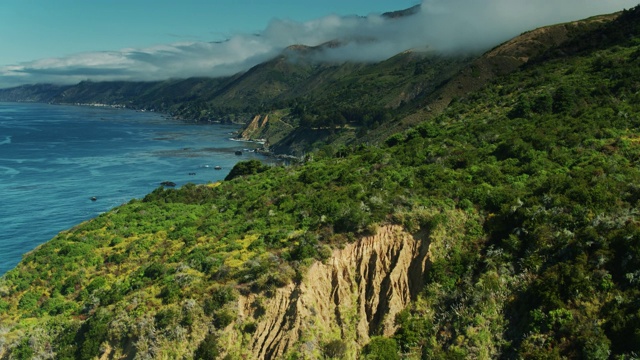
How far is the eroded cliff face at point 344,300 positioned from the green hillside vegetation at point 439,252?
0.73 meters

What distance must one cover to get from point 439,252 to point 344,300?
679 cm

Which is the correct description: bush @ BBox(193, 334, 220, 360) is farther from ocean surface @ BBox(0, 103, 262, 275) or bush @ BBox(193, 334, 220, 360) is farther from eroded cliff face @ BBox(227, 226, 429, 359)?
ocean surface @ BBox(0, 103, 262, 275)

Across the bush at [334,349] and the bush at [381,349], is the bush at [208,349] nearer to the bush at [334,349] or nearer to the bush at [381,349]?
the bush at [334,349]

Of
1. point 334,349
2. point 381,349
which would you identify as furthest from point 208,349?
point 381,349

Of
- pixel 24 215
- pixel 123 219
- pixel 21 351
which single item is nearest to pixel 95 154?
pixel 24 215

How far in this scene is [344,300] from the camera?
3031 centimetres

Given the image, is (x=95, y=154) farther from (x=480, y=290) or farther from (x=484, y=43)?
(x=480, y=290)

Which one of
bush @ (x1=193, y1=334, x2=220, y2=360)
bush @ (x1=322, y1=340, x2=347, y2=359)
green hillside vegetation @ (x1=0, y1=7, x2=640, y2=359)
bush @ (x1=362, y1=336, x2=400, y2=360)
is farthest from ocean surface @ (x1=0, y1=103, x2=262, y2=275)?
bush @ (x1=362, y1=336, x2=400, y2=360)

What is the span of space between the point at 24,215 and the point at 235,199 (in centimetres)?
6056

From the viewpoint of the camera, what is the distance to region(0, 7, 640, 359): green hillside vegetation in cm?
2444

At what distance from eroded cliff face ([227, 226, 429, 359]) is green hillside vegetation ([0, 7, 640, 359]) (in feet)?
2.39

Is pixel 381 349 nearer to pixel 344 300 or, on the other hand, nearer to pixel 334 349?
pixel 334 349

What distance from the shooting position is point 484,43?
652 ft

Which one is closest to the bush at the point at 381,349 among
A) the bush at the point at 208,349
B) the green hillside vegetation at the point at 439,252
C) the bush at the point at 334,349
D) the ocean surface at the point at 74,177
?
the green hillside vegetation at the point at 439,252
